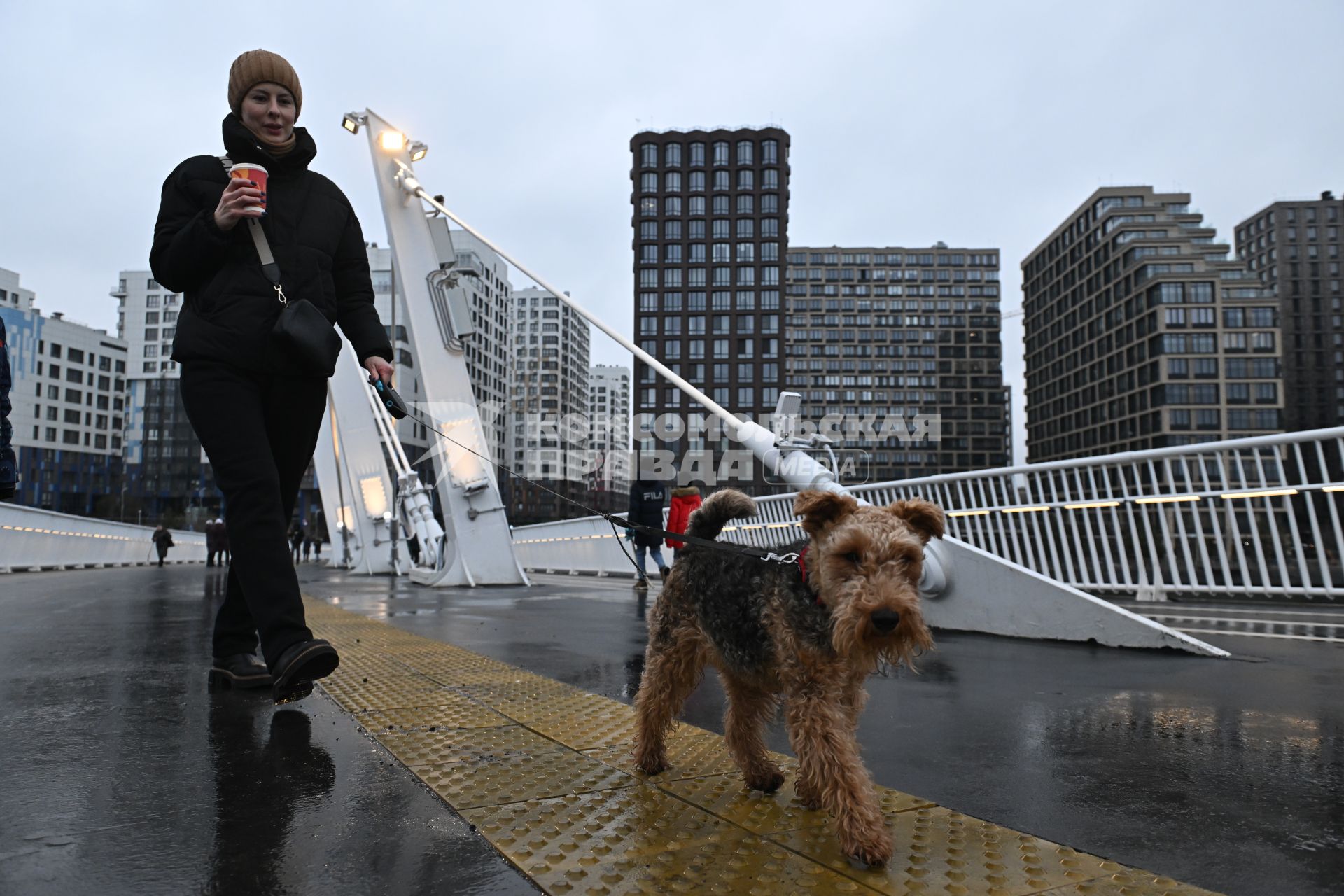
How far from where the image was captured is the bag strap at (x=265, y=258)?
13.1ft

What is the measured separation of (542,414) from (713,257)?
36.7 meters

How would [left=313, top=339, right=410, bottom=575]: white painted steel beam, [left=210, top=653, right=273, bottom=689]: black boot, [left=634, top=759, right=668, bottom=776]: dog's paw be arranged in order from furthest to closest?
[left=313, top=339, right=410, bottom=575]: white painted steel beam
[left=210, top=653, right=273, bottom=689]: black boot
[left=634, top=759, right=668, bottom=776]: dog's paw

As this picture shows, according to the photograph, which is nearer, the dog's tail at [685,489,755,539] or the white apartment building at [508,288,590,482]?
the dog's tail at [685,489,755,539]

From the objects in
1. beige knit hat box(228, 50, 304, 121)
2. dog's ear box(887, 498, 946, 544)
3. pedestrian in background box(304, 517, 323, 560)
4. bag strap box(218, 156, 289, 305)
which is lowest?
pedestrian in background box(304, 517, 323, 560)

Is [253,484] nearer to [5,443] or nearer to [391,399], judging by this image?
[391,399]

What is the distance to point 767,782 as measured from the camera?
301cm

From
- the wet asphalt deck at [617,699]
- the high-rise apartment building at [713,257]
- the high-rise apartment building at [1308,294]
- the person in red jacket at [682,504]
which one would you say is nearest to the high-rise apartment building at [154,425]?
the high-rise apartment building at [713,257]

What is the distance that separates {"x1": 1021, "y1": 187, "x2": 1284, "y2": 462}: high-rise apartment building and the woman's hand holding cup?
131 m

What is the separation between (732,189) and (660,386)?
1141 inches

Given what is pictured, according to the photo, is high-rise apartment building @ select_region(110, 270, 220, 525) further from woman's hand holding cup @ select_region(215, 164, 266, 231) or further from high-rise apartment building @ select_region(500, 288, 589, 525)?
woman's hand holding cup @ select_region(215, 164, 266, 231)

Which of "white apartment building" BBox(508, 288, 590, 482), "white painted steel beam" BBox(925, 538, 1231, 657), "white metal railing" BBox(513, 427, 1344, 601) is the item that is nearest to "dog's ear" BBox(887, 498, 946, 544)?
"white painted steel beam" BBox(925, 538, 1231, 657)

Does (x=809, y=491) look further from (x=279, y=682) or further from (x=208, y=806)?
(x=279, y=682)

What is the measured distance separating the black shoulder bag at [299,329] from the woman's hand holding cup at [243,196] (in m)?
0.22

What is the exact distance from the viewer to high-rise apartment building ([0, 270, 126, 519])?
113812mm
